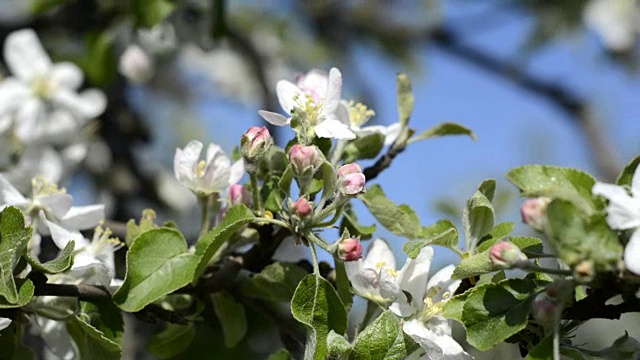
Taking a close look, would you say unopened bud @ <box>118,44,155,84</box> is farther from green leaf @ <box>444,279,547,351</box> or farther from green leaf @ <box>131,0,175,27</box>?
green leaf @ <box>444,279,547,351</box>

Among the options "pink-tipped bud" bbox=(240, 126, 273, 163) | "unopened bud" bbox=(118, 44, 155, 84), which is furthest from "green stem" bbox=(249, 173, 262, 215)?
"unopened bud" bbox=(118, 44, 155, 84)

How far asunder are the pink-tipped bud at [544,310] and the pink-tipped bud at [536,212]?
0.07 metres

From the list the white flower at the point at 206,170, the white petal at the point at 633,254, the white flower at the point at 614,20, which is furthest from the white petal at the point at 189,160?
the white flower at the point at 614,20

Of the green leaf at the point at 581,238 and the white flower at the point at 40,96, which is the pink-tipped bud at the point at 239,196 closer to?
the green leaf at the point at 581,238

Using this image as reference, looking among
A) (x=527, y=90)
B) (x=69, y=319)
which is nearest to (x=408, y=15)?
(x=527, y=90)

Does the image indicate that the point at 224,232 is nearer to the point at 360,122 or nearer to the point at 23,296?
the point at 23,296

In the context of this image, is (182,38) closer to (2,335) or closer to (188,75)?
(2,335)

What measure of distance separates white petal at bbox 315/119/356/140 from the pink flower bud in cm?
13

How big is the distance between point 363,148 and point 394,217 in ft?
0.35

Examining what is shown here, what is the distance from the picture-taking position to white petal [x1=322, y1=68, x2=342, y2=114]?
3.31ft

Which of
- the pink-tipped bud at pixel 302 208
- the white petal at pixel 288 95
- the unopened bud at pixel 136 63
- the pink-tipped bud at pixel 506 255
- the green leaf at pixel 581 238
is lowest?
the unopened bud at pixel 136 63

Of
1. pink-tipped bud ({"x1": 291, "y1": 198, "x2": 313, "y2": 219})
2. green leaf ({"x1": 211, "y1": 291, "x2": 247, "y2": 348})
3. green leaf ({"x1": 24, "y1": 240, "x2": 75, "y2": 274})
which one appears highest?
pink-tipped bud ({"x1": 291, "y1": 198, "x2": 313, "y2": 219})

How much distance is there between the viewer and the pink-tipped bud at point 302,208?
2.93ft

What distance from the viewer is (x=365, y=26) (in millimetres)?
4570
